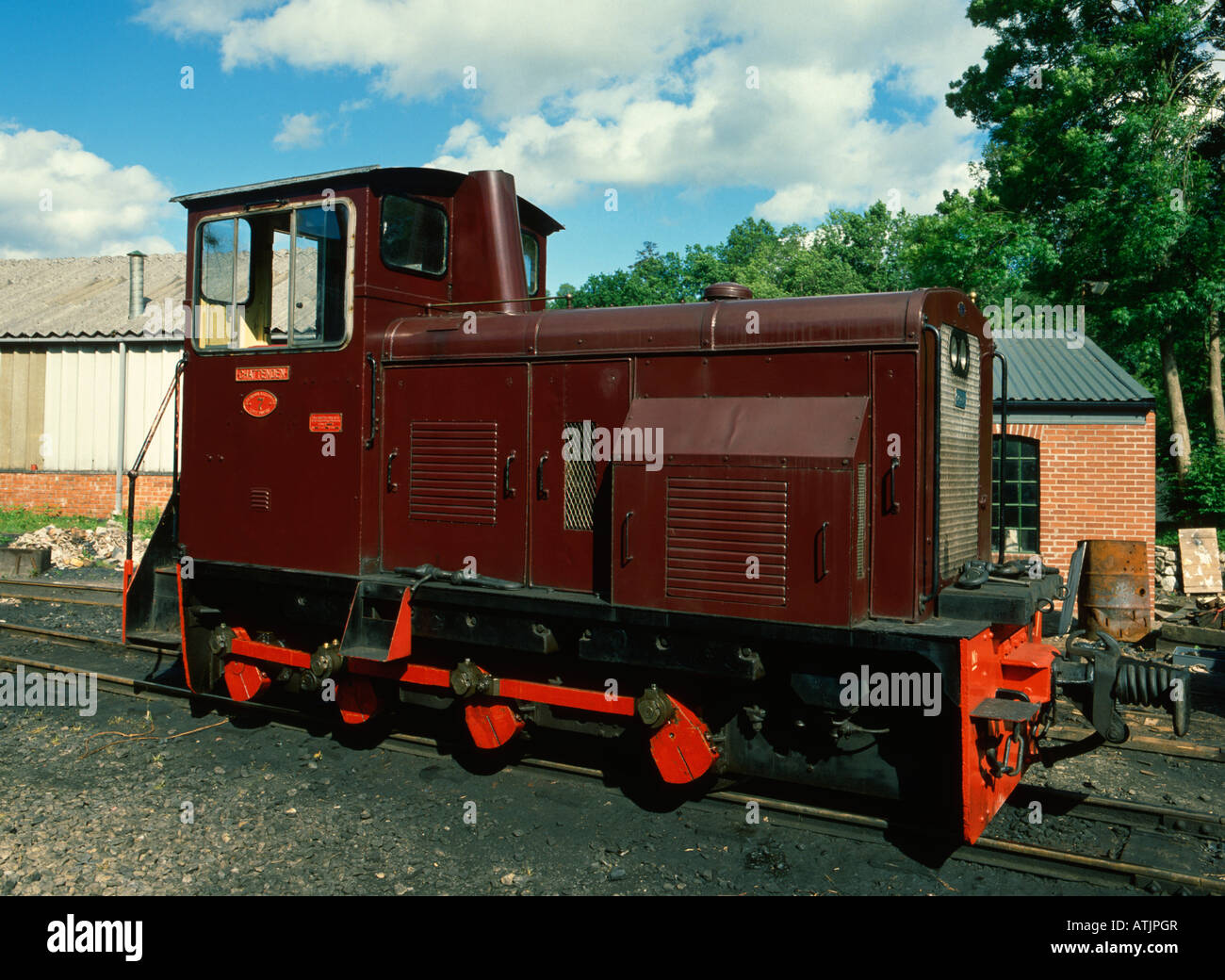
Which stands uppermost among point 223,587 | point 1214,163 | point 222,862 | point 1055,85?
point 1055,85

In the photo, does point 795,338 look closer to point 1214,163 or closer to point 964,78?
point 1214,163

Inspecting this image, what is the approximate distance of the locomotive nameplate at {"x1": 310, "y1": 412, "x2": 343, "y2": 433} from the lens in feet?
18.7

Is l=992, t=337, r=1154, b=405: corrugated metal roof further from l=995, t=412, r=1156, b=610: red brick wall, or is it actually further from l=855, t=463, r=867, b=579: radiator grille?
l=855, t=463, r=867, b=579: radiator grille

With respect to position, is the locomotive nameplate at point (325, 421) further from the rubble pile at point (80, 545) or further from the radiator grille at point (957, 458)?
the rubble pile at point (80, 545)

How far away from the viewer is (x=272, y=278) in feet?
21.5

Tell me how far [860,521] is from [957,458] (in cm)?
111

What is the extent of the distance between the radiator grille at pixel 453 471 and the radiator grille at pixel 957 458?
2578 mm

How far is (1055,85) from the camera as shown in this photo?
17172 mm

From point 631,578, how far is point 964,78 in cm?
2114

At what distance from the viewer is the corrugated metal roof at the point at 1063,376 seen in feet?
40.7

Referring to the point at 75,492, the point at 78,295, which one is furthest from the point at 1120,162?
the point at 78,295

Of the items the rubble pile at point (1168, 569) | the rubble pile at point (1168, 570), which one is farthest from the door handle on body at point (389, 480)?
the rubble pile at point (1168, 569)

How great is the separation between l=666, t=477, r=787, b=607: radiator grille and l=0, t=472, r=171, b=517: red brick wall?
55.0 feet
